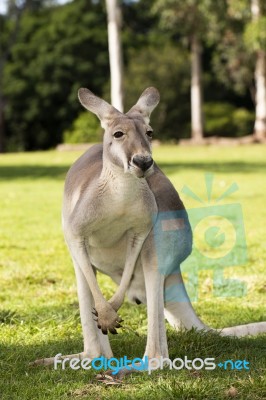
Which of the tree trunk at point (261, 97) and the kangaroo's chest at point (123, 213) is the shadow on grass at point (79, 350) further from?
the tree trunk at point (261, 97)

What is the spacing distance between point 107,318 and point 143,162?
30.9 inches

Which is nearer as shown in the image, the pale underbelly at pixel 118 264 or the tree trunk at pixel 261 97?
the pale underbelly at pixel 118 264

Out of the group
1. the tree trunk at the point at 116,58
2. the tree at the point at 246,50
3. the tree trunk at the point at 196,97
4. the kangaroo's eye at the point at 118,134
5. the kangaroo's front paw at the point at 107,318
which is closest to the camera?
the kangaroo's eye at the point at 118,134

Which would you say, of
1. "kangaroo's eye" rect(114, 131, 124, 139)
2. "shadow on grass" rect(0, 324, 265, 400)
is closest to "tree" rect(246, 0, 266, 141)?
"shadow on grass" rect(0, 324, 265, 400)

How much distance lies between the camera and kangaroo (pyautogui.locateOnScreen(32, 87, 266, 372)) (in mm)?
3742

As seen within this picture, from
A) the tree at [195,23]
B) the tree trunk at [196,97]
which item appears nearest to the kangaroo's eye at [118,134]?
the tree at [195,23]

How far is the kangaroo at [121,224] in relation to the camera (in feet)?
12.3

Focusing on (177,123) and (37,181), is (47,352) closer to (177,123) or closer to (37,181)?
(37,181)

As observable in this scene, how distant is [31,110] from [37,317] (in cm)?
3466

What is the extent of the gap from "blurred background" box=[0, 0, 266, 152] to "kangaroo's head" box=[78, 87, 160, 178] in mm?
28609

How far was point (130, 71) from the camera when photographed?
121 feet

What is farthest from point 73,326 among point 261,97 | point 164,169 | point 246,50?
point 246,50

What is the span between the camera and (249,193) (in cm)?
1370

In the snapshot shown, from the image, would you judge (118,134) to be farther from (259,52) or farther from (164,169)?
(259,52)
